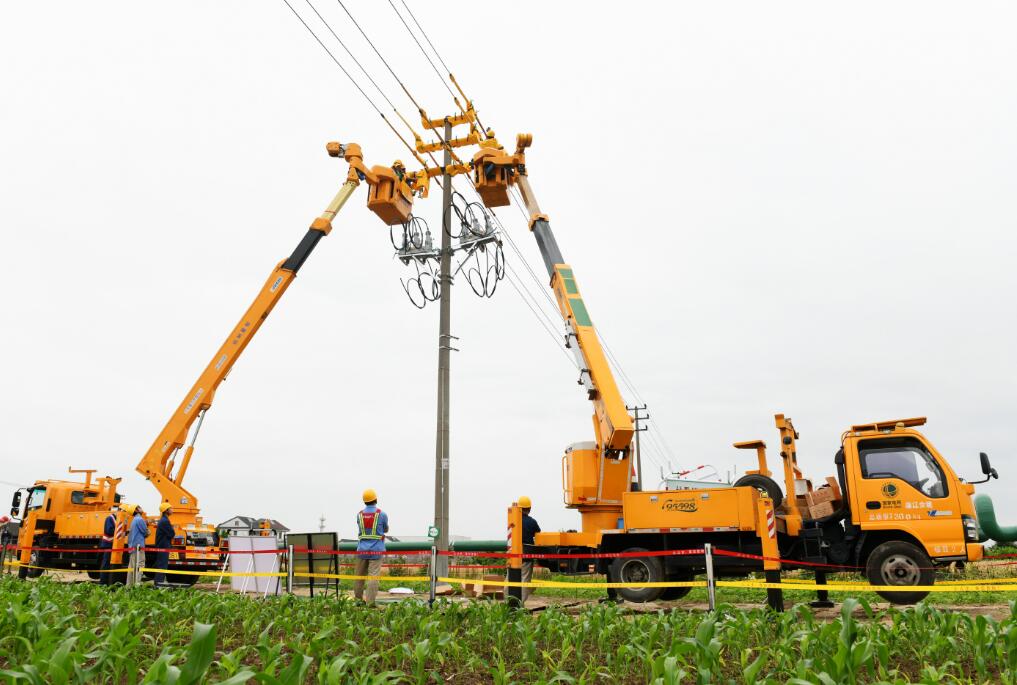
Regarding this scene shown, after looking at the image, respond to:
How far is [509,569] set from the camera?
10.4 m

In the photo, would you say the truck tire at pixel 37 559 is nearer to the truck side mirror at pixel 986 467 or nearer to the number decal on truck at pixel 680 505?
the number decal on truck at pixel 680 505

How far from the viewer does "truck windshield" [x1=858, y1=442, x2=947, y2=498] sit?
1179cm

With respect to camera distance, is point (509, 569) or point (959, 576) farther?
point (959, 576)

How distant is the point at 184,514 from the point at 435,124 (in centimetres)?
1109

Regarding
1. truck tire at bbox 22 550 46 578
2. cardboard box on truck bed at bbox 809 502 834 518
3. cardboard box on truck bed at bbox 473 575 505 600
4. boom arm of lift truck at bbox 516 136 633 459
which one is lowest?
cardboard box on truck bed at bbox 473 575 505 600

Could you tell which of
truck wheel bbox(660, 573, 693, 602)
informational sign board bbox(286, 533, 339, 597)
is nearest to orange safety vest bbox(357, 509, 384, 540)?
informational sign board bbox(286, 533, 339, 597)

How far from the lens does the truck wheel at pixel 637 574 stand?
11.9 metres

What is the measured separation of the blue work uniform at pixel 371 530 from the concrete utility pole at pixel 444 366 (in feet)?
8.99

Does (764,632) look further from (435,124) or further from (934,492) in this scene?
(435,124)

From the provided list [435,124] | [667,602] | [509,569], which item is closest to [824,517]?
[667,602]

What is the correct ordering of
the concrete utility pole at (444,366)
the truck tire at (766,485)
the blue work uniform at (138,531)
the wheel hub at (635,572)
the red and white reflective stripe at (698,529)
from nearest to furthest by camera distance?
the red and white reflective stripe at (698,529)
the wheel hub at (635,572)
the truck tire at (766,485)
the blue work uniform at (138,531)
the concrete utility pole at (444,366)

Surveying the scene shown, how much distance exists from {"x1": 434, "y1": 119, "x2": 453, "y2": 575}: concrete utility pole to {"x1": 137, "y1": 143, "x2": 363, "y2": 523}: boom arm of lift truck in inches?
143

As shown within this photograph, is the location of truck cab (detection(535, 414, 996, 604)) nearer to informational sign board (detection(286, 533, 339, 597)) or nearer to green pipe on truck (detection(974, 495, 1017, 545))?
green pipe on truck (detection(974, 495, 1017, 545))

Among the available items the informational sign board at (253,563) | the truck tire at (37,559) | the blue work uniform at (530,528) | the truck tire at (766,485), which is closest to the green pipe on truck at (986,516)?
the truck tire at (766,485)
